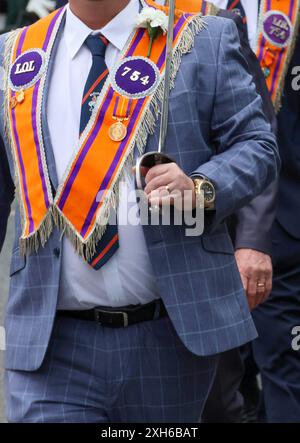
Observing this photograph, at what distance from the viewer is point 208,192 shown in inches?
145

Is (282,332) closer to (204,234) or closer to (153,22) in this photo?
(204,234)

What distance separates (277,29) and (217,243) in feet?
5.85

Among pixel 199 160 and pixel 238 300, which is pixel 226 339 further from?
pixel 199 160

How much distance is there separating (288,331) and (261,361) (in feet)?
0.66

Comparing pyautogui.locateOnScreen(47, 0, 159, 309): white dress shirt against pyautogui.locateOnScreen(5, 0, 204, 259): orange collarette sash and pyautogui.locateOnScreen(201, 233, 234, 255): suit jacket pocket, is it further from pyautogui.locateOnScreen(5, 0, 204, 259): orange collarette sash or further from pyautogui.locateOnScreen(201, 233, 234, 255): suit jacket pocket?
pyautogui.locateOnScreen(201, 233, 234, 255): suit jacket pocket

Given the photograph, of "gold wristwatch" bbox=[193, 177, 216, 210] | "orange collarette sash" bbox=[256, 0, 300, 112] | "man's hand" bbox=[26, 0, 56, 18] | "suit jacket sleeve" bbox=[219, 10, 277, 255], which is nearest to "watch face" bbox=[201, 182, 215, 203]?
"gold wristwatch" bbox=[193, 177, 216, 210]

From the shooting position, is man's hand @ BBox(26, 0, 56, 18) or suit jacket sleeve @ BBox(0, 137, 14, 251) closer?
suit jacket sleeve @ BBox(0, 137, 14, 251)

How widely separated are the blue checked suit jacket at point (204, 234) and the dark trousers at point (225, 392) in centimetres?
142

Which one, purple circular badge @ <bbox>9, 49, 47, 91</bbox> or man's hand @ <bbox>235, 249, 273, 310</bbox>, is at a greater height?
purple circular badge @ <bbox>9, 49, 47, 91</bbox>

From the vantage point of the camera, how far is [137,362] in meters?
3.83

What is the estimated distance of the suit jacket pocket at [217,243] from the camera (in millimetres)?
3793

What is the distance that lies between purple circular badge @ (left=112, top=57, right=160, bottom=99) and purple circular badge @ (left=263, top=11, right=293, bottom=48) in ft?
5.42

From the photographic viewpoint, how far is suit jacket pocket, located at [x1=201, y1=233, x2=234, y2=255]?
3.79m

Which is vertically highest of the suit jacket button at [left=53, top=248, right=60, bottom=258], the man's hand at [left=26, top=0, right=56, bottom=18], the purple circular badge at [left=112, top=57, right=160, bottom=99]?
the purple circular badge at [left=112, top=57, right=160, bottom=99]
